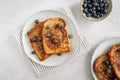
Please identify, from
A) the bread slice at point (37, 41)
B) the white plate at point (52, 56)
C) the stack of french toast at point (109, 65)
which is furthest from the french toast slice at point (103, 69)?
the bread slice at point (37, 41)

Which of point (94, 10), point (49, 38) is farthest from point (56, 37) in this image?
point (94, 10)

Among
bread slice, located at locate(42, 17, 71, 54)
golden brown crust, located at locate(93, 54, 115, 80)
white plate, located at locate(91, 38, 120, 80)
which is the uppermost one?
bread slice, located at locate(42, 17, 71, 54)

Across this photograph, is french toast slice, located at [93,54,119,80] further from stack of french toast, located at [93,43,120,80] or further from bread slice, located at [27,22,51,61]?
bread slice, located at [27,22,51,61]

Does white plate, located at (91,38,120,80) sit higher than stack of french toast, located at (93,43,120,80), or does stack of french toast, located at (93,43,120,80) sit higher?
white plate, located at (91,38,120,80)

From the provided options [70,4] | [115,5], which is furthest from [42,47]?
[115,5]

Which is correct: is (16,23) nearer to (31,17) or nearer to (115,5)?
(31,17)

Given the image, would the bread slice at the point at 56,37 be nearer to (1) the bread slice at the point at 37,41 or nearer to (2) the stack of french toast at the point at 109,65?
(1) the bread slice at the point at 37,41

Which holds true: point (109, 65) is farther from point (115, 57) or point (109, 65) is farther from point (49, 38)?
point (49, 38)

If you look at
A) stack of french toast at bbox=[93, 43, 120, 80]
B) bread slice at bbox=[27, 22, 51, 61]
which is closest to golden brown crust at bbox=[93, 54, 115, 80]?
stack of french toast at bbox=[93, 43, 120, 80]
